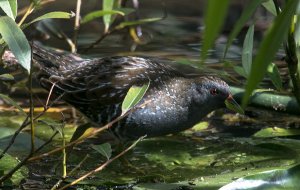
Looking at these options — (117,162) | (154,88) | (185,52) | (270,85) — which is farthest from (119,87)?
(185,52)

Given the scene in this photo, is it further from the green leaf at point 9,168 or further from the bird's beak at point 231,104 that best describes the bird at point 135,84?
the green leaf at point 9,168

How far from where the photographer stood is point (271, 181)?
2.46m

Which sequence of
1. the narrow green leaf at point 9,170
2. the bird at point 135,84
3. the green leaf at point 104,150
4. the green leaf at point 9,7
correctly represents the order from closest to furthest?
the green leaf at point 9,7, the green leaf at point 104,150, the narrow green leaf at point 9,170, the bird at point 135,84

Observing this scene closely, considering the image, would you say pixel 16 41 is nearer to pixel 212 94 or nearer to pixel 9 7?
pixel 9 7

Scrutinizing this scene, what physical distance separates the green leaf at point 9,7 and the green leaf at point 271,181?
3.50ft

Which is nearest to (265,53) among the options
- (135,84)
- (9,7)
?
(9,7)

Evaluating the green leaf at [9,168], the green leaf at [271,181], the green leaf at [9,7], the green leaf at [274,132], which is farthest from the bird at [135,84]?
the green leaf at [271,181]

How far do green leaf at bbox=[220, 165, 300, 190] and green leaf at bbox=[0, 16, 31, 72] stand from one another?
853 mm

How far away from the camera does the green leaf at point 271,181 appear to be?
2.42 m

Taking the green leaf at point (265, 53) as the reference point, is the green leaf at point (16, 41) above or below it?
below

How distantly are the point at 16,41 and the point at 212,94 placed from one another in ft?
6.74

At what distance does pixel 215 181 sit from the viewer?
299 cm

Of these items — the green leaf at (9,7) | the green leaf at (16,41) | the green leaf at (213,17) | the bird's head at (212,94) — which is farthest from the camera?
the bird's head at (212,94)

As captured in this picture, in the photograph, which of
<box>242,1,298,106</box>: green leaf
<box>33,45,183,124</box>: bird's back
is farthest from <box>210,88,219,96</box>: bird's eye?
<box>242,1,298,106</box>: green leaf
